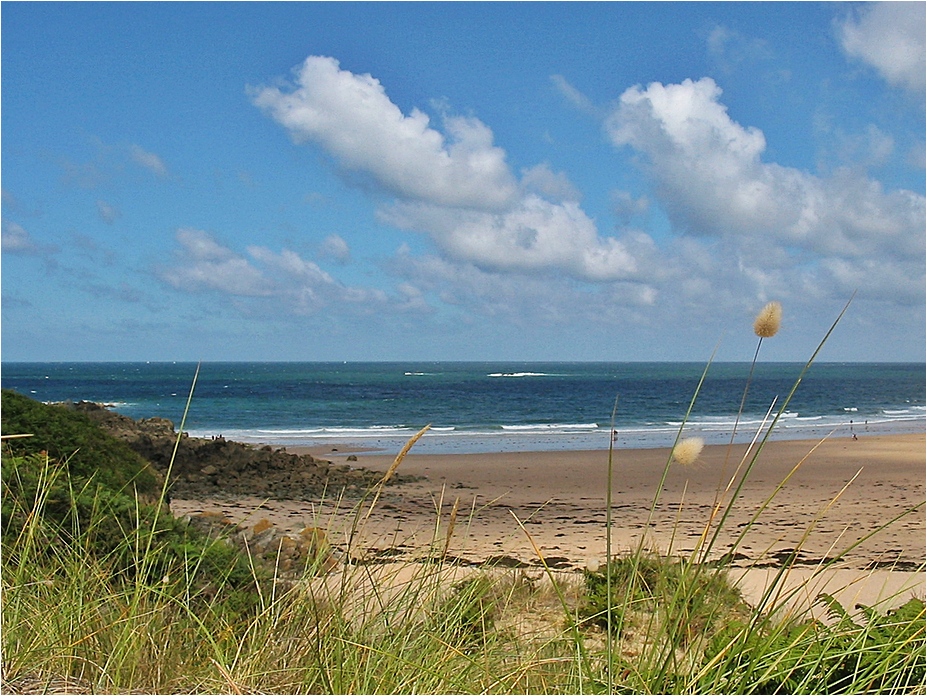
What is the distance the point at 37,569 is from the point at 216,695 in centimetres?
182

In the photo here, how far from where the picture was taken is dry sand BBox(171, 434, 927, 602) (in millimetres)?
8656

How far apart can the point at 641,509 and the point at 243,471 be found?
7993 mm

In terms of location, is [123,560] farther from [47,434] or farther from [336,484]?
[336,484]

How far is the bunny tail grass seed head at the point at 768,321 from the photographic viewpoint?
2.24 metres

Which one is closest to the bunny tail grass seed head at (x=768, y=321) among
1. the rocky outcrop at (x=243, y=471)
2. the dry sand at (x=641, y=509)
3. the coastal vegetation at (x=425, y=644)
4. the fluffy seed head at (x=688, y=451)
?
the coastal vegetation at (x=425, y=644)

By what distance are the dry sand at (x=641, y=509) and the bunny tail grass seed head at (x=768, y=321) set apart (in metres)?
2.02

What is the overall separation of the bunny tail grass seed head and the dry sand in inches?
79.5

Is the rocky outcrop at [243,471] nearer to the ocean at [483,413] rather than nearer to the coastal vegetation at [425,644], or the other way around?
the ocean at [483,413]

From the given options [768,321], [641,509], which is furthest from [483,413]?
[768,321]

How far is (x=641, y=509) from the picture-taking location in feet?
45.0

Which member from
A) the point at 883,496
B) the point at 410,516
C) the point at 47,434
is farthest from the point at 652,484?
the point at 47,434

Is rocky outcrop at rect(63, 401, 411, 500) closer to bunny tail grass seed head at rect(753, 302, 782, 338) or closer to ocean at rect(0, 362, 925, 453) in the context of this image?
ocean at rect(0, 362, 925, 453)

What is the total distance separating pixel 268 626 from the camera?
3.00 m

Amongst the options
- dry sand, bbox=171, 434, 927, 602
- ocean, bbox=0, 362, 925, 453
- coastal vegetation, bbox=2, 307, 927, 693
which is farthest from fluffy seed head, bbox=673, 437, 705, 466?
ocean, bbox=0, 362, 925, 453
